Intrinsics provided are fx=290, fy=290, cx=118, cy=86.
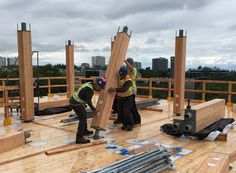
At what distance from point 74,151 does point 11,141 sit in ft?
4.10

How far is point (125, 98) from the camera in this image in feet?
23.2

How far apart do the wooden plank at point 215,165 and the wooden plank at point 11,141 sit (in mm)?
3522

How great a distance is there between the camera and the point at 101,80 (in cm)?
566

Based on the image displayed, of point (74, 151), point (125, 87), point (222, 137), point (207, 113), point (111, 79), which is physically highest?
point (111, 79)

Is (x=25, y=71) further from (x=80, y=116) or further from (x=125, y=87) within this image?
(x=125, y=87)

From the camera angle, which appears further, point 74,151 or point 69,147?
point 69,147

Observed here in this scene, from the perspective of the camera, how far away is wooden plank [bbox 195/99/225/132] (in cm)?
622

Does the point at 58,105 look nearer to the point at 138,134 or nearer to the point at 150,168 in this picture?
the point at 138,134

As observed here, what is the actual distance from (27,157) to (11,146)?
0.68 metres

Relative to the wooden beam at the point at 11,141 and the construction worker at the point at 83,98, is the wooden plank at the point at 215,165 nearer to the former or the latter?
the construction worker at the point at 83,98

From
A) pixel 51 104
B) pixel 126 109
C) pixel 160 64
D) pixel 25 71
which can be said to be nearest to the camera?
pixel 126 109

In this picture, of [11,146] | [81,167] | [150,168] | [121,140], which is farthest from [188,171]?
[11,146]

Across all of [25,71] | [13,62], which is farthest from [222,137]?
[13,62]

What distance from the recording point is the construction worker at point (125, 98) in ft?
21.5
